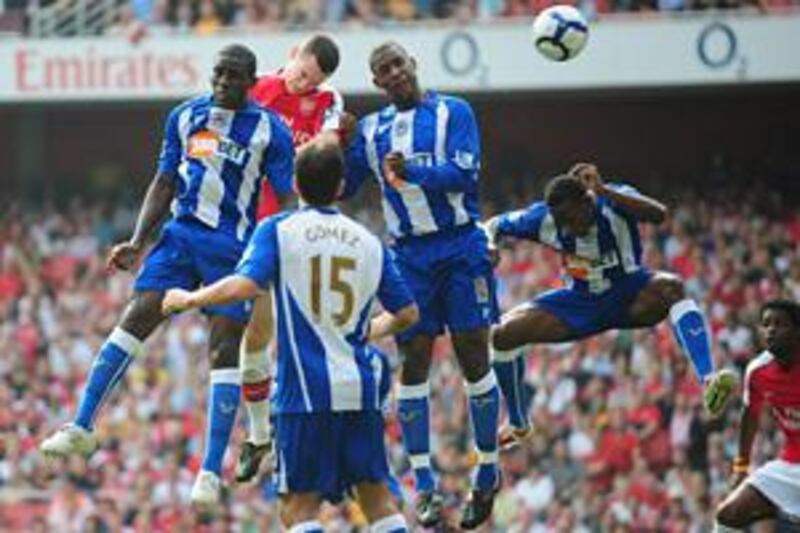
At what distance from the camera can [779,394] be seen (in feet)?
50.3

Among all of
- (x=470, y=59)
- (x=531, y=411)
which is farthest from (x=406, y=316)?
(x=470, y=59)

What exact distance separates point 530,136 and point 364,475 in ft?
56.9

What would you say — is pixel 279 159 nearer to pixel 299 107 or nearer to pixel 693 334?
pixel 299 107

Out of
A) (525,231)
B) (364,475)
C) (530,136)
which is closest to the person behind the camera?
(364,475)

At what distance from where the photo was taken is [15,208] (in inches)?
1144

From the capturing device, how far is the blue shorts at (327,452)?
11.3m

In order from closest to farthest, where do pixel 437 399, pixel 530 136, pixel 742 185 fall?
pixel 437 399 → pixel 742 185 → pixel 530 136

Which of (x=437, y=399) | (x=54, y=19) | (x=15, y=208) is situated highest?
(x=54, y=19)

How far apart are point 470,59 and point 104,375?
1315 centimetres

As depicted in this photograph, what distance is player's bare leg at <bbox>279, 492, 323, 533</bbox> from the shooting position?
11.4m

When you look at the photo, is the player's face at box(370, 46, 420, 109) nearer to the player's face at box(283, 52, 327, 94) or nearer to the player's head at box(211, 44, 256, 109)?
the player's face at box(283, 52, 327, 94)

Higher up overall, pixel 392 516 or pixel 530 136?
pixel 530 136

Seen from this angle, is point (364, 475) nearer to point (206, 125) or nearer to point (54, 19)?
point (206, 125)

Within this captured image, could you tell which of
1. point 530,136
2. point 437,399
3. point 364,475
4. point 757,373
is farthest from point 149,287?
point 530,136
